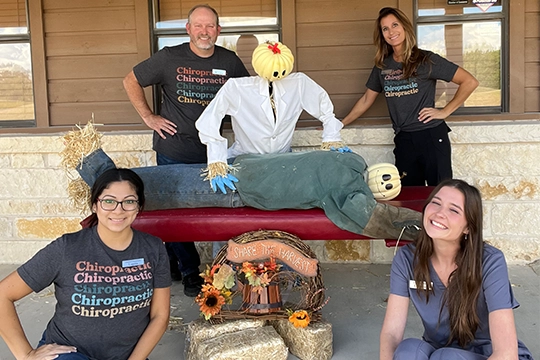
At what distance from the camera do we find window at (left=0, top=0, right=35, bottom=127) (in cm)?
472

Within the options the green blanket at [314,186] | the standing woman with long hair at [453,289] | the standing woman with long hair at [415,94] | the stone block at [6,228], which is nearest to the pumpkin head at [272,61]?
the green blanket at [314,186]

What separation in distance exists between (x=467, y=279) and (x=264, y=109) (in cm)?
168

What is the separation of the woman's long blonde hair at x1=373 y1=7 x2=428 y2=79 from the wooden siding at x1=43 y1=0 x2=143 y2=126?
77.2 inches

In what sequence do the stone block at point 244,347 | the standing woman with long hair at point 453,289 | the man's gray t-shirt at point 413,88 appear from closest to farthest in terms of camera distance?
the standing woman with long hair at point 453,289, the stone block at point 244,347, the man's gray t-shirt at point 413,88

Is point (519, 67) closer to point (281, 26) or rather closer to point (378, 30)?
point (378, 30)

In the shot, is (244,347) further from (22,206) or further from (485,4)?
(485,4)

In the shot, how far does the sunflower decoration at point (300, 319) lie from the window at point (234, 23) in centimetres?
232

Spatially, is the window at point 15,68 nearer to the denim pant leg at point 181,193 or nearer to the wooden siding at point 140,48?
the wooden siding at point 140,48

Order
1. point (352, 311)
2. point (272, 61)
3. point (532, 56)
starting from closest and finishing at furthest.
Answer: point (272, 61)
point (352, 311)
point (532, 56)

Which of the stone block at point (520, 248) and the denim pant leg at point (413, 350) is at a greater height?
the denim pant leg at point (413, 350)

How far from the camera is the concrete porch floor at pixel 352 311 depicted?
3.04 metres

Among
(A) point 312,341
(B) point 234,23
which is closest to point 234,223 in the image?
(A) point 312,341

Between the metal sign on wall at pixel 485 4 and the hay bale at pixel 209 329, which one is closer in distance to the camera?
the hay bale at pixel 209 329

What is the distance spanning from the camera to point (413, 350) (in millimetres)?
2080
